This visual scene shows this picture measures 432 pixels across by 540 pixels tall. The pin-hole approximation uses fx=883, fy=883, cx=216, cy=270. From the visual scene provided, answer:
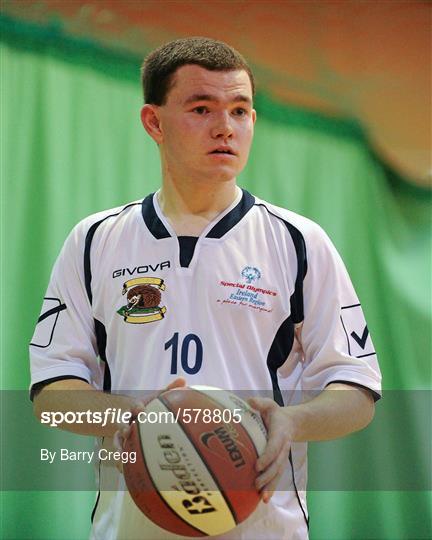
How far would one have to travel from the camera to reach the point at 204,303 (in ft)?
5.81

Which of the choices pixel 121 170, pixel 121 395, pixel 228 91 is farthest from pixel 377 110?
pixel 121 395

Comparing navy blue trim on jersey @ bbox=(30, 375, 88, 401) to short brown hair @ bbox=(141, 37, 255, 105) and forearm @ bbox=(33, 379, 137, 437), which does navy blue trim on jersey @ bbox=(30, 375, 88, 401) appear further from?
short brown hair @ bbox=(141, 37, 255, 105)

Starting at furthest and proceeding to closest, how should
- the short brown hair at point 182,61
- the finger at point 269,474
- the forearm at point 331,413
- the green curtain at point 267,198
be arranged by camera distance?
the green curtain at point 267,198 < the short brown hair at point 182,61 < the forearm at point 331,413 < the finger at point 269,474

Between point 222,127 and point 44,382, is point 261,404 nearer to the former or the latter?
point 44,382

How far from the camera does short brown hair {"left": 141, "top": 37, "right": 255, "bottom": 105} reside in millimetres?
1858

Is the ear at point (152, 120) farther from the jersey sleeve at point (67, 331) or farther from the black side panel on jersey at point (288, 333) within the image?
the black side panel on jersey at point (288, 333)

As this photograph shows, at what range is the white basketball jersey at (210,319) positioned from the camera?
68.1 inches

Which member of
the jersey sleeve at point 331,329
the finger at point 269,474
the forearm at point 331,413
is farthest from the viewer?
the jersey sleeve at point 331,329

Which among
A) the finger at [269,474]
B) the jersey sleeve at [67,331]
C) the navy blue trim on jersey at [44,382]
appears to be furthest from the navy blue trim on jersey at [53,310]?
the finger at [269,474]

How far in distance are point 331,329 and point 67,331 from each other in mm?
545

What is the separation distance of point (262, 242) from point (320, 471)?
1.01 m

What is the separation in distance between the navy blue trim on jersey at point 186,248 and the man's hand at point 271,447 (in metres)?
0.38

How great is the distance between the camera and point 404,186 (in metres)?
2.78

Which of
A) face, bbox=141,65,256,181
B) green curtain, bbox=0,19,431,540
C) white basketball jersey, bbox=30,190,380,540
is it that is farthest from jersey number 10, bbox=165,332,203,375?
green curtain, bbox=0,19,431,540
